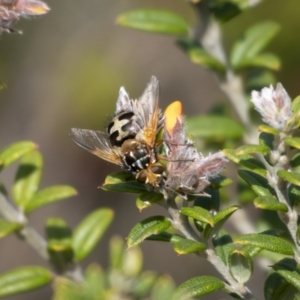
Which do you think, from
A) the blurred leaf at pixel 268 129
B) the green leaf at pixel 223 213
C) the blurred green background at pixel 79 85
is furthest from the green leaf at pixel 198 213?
the blurred green background at pixel 79 85

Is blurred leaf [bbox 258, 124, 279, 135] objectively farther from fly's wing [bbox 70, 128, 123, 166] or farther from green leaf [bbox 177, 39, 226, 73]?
green leaf [bbox 177, 39, 226, 73]

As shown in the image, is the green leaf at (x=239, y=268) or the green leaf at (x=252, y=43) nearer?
the green leaf at (x=239, y=268)

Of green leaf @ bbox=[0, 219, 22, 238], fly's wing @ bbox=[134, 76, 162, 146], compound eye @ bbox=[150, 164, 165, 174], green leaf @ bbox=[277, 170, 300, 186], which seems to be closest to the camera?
green leaf @ bbox=[277, 170, 300, 186]

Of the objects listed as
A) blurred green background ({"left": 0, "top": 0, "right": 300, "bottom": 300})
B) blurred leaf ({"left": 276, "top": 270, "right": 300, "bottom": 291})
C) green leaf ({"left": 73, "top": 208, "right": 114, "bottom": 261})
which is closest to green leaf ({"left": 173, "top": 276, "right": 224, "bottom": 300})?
blurred leaf ({"left": 276, "top": 270, "right": 300, "bottom": 291})

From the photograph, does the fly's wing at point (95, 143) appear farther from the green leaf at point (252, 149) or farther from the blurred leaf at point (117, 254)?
the blurred leaf at point (117, 254)

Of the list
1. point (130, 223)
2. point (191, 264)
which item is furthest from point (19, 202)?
point (130, 223)

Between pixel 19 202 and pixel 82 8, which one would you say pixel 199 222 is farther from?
pixel 82 8
